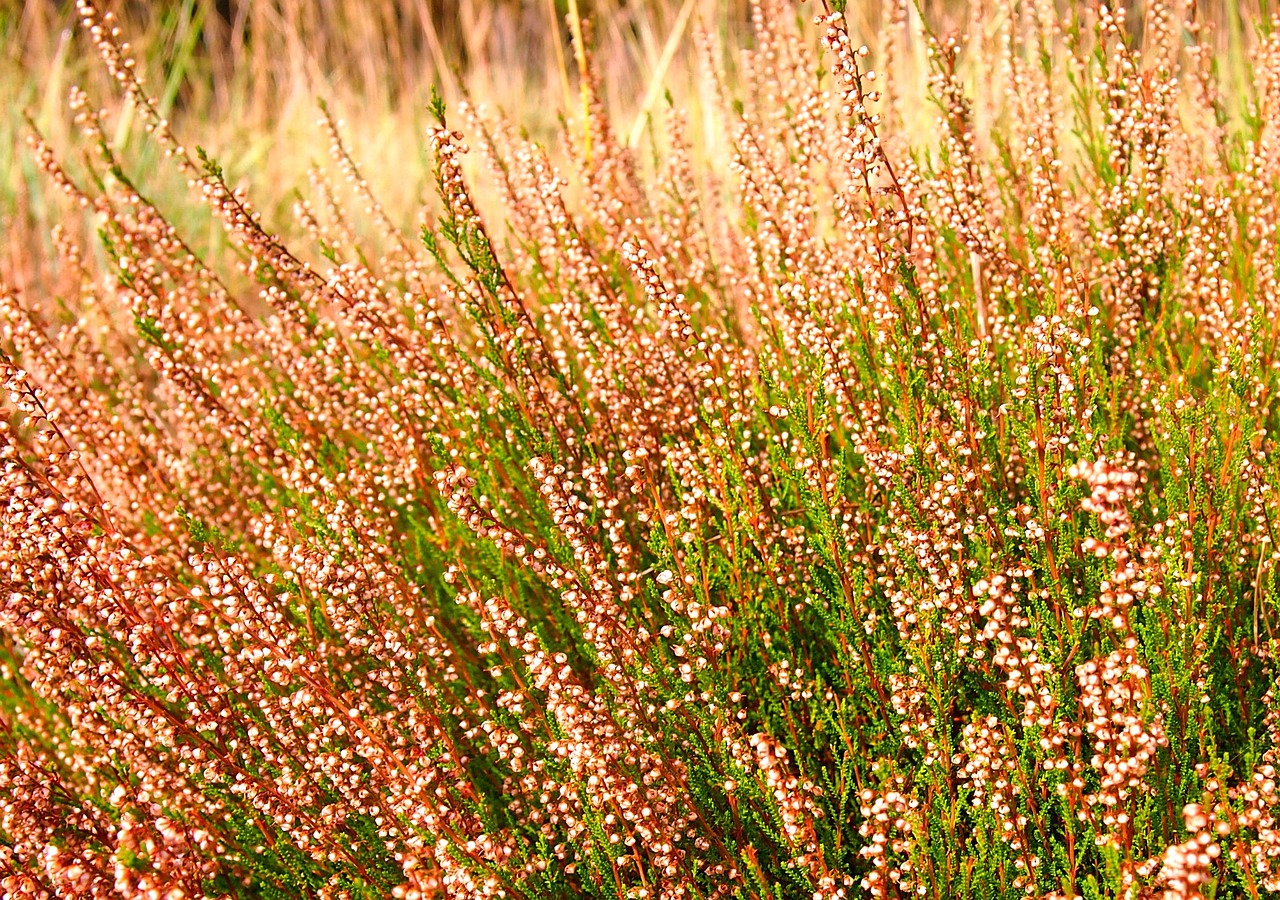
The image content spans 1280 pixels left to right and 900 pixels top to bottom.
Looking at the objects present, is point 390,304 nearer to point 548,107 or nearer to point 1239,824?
point 1239,824

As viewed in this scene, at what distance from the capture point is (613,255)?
130 inches

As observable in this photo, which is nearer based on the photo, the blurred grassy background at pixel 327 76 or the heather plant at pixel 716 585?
the heather plant at pixel 716 585

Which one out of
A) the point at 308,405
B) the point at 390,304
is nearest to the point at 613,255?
the point at 390,304

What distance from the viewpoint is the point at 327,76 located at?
429 inches

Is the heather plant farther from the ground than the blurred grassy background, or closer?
closer

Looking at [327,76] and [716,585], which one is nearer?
[716,585]

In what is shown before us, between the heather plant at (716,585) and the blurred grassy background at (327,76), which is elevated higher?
the blurred grassy background at (327,76)

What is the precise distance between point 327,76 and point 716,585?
10.1 meters

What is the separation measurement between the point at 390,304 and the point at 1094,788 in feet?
7.28

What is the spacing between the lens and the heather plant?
1842 millimetres

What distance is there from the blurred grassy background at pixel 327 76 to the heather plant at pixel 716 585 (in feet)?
9.31

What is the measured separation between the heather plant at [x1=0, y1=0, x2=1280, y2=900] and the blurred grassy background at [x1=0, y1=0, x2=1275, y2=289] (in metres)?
2.84

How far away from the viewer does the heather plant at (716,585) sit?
6.04 ft

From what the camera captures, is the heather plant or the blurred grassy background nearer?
the heather plant
